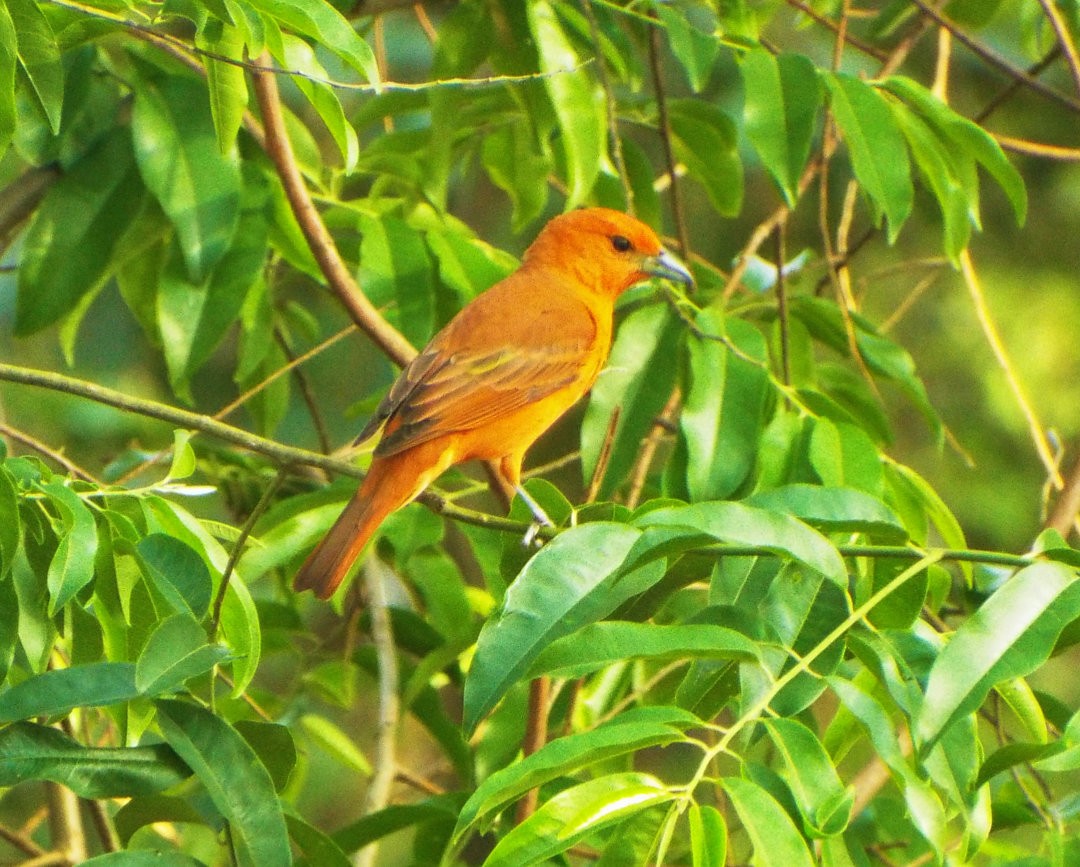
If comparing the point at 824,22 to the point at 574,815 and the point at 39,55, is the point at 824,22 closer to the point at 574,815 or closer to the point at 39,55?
the point at 39,55

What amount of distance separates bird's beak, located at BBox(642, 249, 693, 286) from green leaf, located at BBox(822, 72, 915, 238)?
0.86 metres

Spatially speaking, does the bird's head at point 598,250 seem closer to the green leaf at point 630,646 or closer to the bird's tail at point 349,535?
the bird's tail at point 349,535

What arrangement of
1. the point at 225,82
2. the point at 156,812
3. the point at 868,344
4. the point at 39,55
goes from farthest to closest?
the point at 868,344
the point at 225,82
the point at 39,55
the point at 156,812

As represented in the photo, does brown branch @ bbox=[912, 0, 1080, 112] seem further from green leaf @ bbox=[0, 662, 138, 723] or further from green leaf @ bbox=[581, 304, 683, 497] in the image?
green leaf @ bbox=[0, 662, 138, 723]

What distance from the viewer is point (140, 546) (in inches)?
86.6

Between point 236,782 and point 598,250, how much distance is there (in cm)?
310

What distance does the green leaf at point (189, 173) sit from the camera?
10.9 ft

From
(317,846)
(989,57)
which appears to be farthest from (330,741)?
(989,57)

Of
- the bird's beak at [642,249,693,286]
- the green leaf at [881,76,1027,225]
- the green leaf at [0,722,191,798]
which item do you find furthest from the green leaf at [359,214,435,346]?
the green leaf at [0,722,191,798]

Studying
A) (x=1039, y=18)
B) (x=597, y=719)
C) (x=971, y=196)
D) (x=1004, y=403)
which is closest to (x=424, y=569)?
(x=597, y=719)

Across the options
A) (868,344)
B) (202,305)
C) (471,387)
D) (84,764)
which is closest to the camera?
(84,764)

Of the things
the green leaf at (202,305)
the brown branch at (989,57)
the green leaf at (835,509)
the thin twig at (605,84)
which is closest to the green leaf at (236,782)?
the green leaf at (835,509)

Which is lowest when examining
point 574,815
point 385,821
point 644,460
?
point 385,821

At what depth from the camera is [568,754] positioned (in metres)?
1.76
